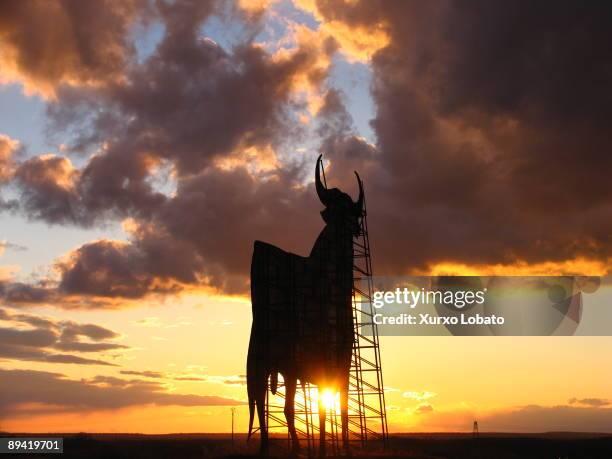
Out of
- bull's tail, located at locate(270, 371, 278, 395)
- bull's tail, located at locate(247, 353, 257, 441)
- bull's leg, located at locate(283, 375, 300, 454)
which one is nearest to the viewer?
bull's tail, located at locate(247, 353, 257, 441)

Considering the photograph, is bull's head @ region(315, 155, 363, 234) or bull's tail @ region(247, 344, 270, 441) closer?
bull's tail @ region(247, 344, 270, 441)

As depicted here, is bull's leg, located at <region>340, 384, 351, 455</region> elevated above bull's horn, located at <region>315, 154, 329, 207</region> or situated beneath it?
situated beneath

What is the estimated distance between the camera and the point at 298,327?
29.0 meters

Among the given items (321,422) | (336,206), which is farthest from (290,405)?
(336,206)

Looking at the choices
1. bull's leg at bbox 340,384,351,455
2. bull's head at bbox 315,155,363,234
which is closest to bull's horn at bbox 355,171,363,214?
bull's head at bbox 315,155,363,234

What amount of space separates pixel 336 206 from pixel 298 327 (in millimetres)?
5539

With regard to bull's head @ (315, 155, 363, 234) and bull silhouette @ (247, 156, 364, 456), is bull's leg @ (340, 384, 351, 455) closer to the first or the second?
bull silhouette @ (247, 156, 364, 456)

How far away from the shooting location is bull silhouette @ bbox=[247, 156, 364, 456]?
95.0ft

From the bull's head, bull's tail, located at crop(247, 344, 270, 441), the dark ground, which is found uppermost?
the bull's head

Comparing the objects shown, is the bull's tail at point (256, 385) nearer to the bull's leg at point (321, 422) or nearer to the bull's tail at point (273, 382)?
the bull's tail at point (273, 382)

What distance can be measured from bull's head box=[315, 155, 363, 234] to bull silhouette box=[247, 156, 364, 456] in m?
1.47

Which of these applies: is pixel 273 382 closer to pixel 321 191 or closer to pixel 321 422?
pixel 321 422

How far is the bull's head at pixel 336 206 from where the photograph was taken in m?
31.9

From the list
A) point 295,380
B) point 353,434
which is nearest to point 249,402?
point 295,380
